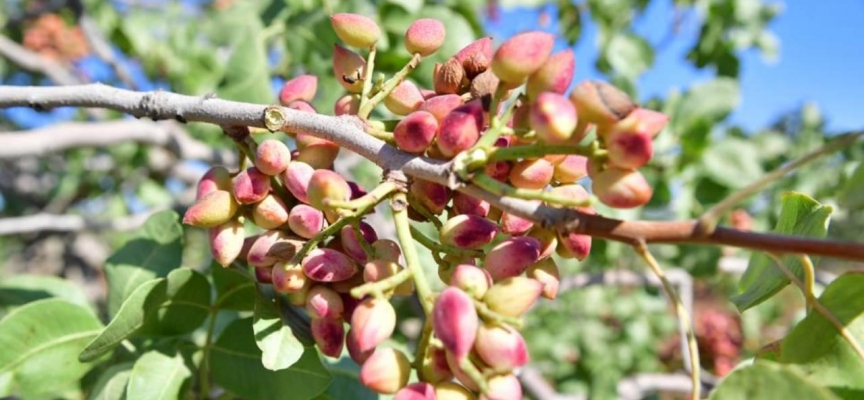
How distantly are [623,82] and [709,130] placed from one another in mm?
291

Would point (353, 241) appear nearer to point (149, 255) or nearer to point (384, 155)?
point (384, 155)

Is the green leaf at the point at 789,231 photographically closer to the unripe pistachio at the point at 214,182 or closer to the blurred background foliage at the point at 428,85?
the blurred background foliage at the point at 428,85

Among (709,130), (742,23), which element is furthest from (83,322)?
(742,23)

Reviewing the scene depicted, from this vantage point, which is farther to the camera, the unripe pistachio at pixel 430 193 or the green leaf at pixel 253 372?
the green leaf at pixel 253 372

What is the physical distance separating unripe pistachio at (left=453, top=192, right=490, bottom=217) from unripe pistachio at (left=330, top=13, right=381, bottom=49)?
25 centimetres

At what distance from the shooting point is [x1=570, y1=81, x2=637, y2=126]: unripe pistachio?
622 mm

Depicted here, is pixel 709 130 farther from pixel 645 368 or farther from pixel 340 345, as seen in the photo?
pixel 645 368

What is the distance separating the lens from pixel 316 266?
741mm

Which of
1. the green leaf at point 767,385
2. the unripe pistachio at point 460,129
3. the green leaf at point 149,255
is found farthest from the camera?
the green leaf at point 149,255

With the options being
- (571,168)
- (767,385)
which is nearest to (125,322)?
(571,168)

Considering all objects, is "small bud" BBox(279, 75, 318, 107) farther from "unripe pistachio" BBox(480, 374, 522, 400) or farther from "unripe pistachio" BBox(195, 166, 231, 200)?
"unripe pistachio" BBox(480, 374, 522, 400)

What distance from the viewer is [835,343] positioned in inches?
28.9

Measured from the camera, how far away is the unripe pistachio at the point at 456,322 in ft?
1.97

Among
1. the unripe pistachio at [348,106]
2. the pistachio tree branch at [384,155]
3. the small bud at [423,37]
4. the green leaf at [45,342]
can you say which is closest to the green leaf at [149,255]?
the green leaf at [45,342]
